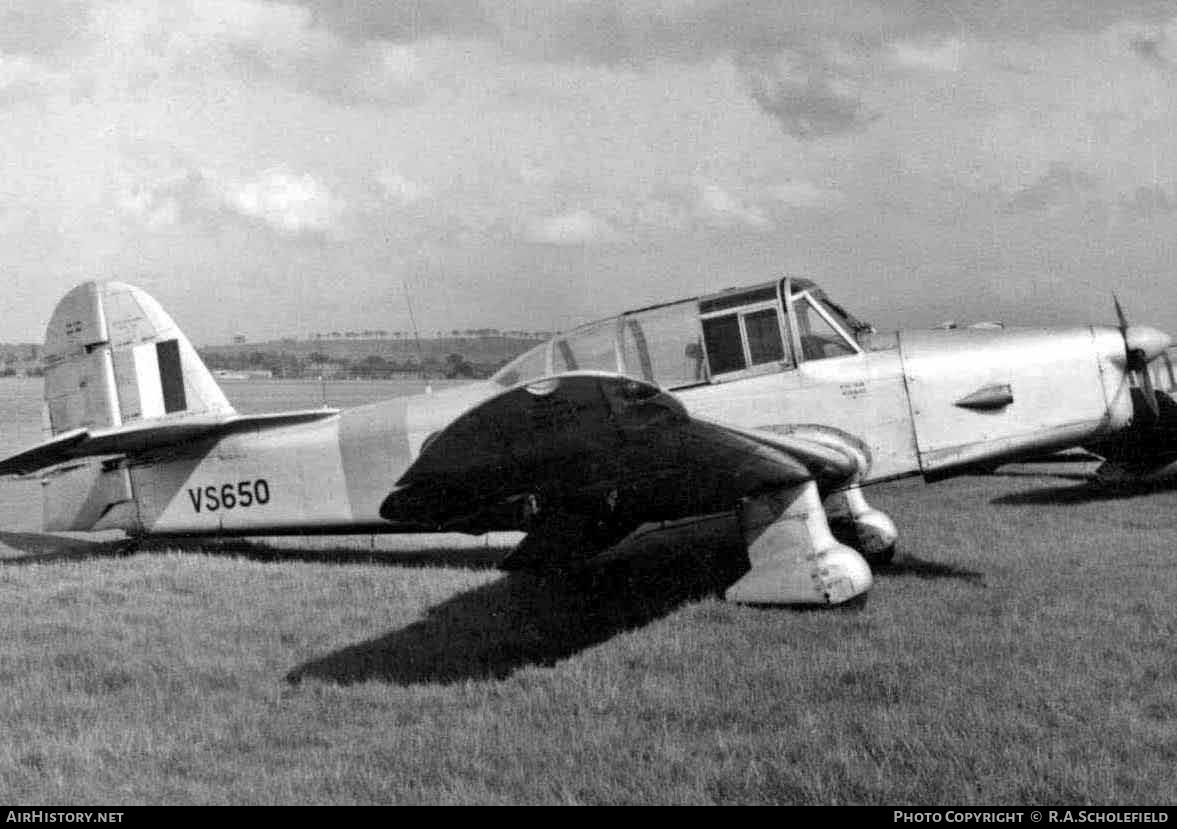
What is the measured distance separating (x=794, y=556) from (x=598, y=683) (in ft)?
6.23

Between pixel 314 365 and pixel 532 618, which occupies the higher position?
pixel 314 365

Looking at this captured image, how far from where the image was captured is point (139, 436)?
8.77m

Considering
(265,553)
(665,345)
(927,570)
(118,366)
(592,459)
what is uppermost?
(118,366)

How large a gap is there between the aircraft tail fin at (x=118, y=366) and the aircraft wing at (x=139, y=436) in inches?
14.1

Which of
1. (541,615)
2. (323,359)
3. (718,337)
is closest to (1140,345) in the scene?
(718,337)

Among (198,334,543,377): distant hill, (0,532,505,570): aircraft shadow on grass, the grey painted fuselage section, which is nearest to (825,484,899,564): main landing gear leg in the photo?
the grey painted fuselage section

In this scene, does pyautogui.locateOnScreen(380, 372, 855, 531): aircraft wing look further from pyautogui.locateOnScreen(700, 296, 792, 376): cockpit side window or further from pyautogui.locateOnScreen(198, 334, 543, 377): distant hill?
pyautogui.locateOnScreen(198, 334, 543, 377): distant hill

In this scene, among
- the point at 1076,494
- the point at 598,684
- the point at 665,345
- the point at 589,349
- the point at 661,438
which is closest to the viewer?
the point at 598,684

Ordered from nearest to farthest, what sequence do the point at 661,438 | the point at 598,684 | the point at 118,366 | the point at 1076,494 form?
the point at 598,684
the point at 661,438
the point at 118,366
the point at 1076,494

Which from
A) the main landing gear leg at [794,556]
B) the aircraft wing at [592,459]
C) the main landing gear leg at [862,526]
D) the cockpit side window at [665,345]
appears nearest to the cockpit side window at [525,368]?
the cockpit side window at [665,345]

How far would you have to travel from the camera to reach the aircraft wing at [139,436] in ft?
27.9

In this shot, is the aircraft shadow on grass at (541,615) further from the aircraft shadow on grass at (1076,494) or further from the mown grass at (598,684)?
the aircraft shadow on grass at (1076,494)

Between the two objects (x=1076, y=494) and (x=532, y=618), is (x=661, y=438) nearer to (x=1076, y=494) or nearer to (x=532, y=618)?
(x=532, y=618)

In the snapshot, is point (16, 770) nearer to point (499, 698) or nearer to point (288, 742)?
point (288, 742)
